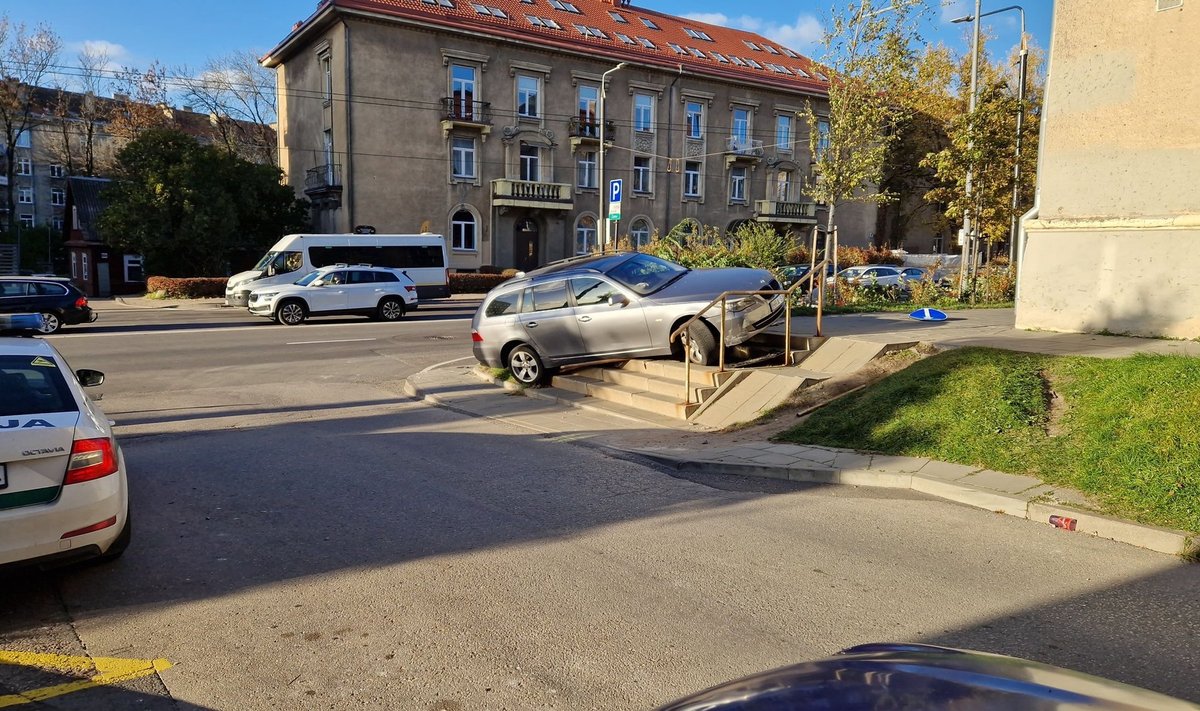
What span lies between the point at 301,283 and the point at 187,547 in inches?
787

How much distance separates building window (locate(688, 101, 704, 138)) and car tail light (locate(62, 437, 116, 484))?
4342 cm

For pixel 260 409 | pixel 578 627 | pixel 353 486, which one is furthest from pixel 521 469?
pixel 260 409

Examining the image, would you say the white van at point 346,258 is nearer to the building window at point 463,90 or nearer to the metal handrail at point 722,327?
the building window at point 463,90

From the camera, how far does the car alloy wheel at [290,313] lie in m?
23.3

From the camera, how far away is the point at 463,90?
1519 inches

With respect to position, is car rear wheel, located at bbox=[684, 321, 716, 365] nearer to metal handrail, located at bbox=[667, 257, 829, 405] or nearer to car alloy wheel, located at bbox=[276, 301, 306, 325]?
metal handrail, located at bbox=[667, 257, 829, 405]

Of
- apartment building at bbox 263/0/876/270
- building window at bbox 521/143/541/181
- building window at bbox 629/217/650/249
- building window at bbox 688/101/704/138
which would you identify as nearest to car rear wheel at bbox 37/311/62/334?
apartment building at bbox 263/0/876/270

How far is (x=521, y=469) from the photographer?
777cm

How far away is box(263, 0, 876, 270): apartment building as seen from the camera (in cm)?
3666

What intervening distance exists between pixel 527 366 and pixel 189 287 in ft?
86.7

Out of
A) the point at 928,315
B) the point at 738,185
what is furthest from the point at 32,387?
the point at 738,185

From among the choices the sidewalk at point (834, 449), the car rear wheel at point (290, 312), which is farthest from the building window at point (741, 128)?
the sidewalk at point (834, 449)

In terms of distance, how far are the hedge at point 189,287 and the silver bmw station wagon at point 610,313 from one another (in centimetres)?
2527

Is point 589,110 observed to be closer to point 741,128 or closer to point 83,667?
point 741,128
